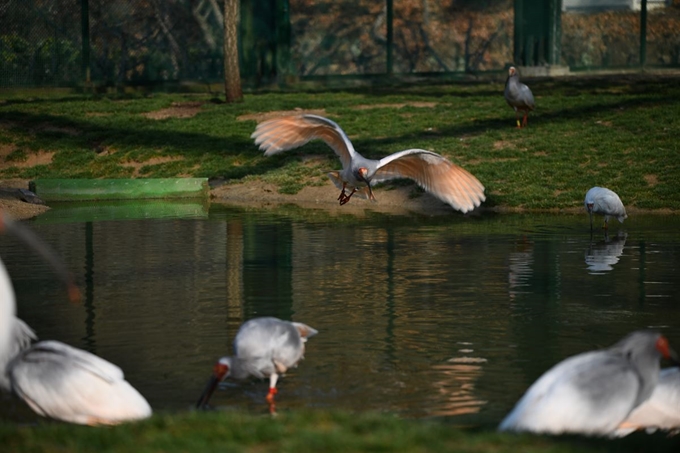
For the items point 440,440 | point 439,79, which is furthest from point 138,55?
point 440,440

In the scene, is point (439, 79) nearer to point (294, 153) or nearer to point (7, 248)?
point (294, 153)

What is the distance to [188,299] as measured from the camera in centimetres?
1142

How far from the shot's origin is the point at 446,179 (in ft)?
42.5

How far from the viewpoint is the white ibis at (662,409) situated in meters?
6.66

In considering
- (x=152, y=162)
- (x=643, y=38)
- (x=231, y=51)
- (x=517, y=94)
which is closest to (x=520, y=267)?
(x=517, y=94)

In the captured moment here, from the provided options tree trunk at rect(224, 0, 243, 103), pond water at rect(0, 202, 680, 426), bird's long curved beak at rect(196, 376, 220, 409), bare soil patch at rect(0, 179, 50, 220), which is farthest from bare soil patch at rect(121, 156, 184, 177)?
bird's long curved beak at rect(196, 376, 220, 409)

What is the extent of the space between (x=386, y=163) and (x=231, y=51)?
14216mm

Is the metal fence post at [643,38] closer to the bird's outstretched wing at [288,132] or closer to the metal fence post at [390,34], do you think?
the metal fence post at [390,34]

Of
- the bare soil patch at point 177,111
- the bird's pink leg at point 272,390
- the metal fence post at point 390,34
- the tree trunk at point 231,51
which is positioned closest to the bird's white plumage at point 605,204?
the bird's pink leg at point 272,390

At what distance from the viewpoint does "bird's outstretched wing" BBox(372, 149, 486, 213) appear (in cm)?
1275

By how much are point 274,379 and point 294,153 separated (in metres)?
14.7

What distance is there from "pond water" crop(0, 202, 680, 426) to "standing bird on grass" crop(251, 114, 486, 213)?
0.82 m

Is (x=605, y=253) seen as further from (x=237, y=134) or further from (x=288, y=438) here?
(x=237, y=134)

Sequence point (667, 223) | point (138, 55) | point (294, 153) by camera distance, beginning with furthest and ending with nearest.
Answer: point (138, 55)
point (294, 153)
point (667, 223)
